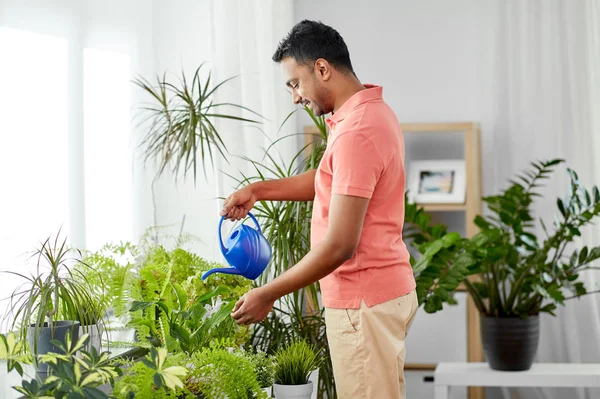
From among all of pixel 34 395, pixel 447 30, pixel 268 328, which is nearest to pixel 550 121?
pixel 447 30

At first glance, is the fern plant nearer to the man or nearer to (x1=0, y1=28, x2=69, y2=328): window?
the man

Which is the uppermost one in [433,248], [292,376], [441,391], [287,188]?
[287,188]

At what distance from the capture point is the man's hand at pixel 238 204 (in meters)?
2.08

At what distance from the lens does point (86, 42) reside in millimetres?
2648

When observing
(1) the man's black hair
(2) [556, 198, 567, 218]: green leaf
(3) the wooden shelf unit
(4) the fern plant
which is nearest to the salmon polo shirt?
(1) the man's black hair

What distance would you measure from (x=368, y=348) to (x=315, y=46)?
2.42 ft

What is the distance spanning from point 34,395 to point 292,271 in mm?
691

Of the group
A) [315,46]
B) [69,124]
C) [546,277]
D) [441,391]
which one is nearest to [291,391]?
[315,46]

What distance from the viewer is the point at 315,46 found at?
185cm

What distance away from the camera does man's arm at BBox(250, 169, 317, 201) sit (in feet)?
7.10

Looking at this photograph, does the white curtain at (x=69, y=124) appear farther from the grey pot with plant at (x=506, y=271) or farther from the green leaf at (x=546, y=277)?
the green leaf at (x=546, y=277)

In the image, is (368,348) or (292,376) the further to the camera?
(292,376)

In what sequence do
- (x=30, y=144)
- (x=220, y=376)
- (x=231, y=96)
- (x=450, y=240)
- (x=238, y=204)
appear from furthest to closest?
(x=450, y=240), (x=231, y=96), (x=30, y=144), (x=238, y=204), (x=220, y=376)

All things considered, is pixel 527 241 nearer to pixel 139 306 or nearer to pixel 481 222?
pixel 481 222
